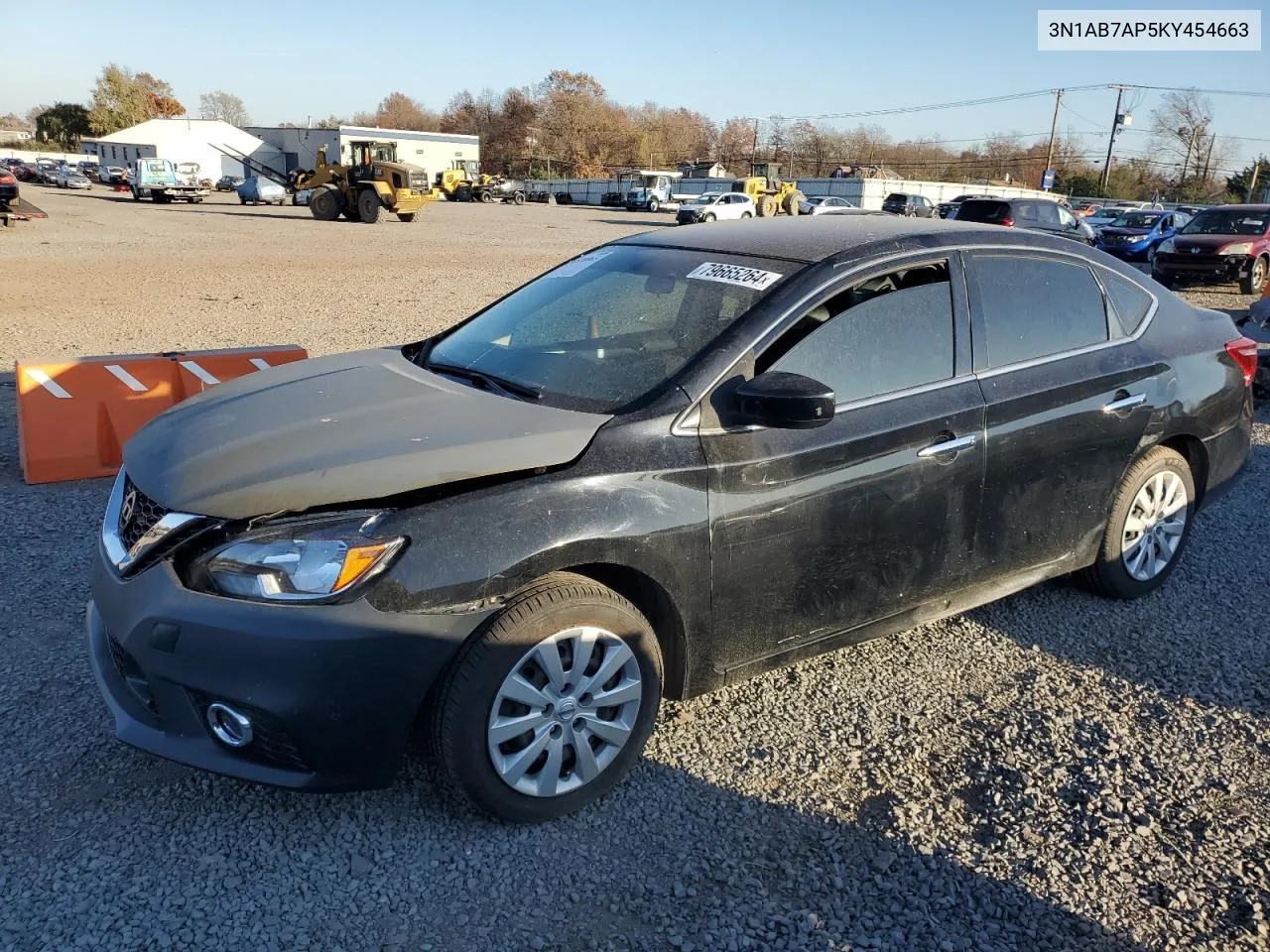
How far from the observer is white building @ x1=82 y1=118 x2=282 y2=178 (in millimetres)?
74375

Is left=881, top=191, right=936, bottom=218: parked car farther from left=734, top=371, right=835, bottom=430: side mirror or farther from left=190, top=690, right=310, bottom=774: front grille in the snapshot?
left=190, top=690, right=310, bottom=774: front grille

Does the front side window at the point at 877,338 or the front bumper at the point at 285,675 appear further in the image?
the front side window at the point at 877,338

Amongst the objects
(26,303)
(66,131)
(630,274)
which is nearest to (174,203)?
(26,303)

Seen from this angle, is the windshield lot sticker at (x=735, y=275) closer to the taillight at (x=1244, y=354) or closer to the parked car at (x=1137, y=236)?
the taillight at (x=1244, y=354)

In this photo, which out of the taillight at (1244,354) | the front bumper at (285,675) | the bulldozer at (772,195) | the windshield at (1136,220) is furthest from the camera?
the bulldozer at (772,195)

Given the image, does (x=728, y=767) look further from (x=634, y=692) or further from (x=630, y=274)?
(x=630, y=274)

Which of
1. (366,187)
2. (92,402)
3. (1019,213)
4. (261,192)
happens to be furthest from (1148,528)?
(261,192)

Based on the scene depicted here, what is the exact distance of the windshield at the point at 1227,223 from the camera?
17.8m

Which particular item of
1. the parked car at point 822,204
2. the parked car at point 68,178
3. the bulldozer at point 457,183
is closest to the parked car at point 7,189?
the parked car at point 822,204

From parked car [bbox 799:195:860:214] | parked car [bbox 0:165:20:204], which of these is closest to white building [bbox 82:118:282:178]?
parked car [bbox 799:195:860:214]

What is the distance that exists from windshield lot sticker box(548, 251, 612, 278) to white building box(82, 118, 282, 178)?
78.1 metres

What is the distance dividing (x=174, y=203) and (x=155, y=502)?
49983mm

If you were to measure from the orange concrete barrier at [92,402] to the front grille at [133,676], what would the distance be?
10.2 ft

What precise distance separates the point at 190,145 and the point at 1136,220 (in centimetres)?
7489
